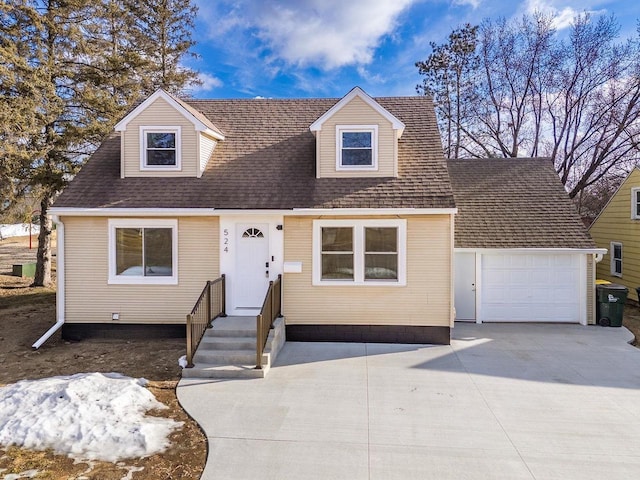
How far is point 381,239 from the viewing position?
8.98 metres

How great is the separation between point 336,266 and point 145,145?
5.70 metres

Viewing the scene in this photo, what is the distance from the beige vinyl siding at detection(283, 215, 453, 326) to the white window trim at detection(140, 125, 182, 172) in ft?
10.8

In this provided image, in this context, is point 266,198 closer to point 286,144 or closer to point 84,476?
point 286,144

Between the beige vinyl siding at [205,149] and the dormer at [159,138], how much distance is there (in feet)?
0.17

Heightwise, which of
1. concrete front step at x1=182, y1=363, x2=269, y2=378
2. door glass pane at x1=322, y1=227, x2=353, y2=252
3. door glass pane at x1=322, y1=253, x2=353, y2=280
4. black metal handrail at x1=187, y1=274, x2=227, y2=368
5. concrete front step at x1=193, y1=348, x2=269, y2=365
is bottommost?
concrete front step at x1=182, y1=363, x2=269, y2=378

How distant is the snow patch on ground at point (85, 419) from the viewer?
185 inches

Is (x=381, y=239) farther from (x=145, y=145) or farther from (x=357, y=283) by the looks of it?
(x=145, y=145)

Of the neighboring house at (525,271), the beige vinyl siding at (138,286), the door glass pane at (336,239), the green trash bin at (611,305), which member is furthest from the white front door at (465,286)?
the beige vinyl siding at (138,286)

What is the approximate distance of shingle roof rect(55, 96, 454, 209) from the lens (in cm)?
898

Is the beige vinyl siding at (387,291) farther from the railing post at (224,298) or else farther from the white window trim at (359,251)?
the railing post at (224,298)

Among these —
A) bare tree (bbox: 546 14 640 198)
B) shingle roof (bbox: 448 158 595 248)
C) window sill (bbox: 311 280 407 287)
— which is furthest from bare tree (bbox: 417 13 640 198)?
window sill (bbox: 311 280 407 287)

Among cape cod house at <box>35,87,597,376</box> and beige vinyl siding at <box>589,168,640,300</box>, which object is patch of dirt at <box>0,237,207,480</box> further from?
beige vinyl siding at <box>589,168,640,300</box>

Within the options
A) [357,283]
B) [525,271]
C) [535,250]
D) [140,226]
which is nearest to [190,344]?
[140,226]

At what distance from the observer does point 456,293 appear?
36.2ft
